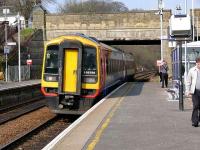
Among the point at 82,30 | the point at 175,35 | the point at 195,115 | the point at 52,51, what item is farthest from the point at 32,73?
the point at 195,115

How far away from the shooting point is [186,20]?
1656 centimetres

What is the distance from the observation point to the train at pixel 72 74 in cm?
2056

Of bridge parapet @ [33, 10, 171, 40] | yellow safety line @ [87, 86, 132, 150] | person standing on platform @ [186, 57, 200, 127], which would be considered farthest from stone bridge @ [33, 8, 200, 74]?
person standing on platform @ [186, 57, 200, 127]

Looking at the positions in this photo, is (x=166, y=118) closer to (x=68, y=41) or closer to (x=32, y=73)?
(x=68, y=41)

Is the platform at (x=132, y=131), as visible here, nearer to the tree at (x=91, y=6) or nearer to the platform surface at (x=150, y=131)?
the platform surface at (x=150, y=131)

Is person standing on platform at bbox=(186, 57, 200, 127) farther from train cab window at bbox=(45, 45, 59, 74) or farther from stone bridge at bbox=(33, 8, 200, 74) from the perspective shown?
stone bridge at bbox=(33, 8, 200, 74)

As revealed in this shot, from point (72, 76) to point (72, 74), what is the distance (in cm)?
8

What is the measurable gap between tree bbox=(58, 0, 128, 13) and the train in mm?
83879

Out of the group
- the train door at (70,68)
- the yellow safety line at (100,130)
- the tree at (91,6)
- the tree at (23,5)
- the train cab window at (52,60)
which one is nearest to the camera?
the yellow safety line at (100,130)

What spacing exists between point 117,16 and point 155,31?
425 centimetres

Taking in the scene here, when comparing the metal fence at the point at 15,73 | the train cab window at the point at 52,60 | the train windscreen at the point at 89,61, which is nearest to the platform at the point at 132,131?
the train windscreen at the point at 89,61

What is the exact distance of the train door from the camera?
20.5 metres

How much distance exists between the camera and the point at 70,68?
20719 mm

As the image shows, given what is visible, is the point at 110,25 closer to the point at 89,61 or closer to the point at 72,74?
the point at 89,61
